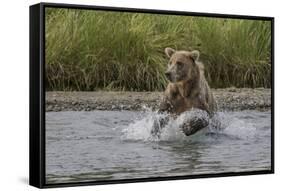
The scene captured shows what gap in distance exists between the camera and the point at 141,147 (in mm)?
7016

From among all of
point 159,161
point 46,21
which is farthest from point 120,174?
point 46,21

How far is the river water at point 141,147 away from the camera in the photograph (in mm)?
6684

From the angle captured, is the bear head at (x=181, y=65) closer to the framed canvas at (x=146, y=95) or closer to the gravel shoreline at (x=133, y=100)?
the framed canvas at (x=146, y=95)

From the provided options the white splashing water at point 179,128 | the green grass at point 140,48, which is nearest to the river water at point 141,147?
the white splashing water at point 179,128

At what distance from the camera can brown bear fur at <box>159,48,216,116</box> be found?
23.5 ft

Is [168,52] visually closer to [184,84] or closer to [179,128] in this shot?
[184,84]

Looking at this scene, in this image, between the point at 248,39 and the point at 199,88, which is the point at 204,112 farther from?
the point at 248,39

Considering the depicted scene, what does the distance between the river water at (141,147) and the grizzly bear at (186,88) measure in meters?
0.11

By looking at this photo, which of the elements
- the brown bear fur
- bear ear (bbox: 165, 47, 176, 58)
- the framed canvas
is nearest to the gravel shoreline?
the framed canvas

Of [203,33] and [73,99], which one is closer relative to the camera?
[73,99]

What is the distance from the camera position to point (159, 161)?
23.1ft

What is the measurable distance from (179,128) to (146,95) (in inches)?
18.0

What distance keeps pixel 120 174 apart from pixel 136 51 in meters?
1.11

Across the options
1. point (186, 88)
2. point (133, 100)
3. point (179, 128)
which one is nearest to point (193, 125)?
point (179, 128)
